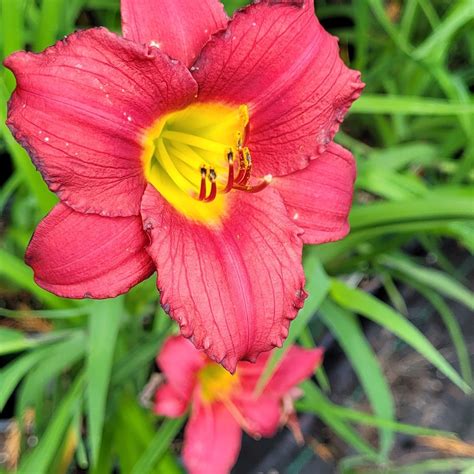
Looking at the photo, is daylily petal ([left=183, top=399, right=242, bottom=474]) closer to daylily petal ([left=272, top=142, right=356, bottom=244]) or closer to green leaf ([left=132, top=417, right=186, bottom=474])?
green leaf ([left=132, top=417, right=186, bottom=474])

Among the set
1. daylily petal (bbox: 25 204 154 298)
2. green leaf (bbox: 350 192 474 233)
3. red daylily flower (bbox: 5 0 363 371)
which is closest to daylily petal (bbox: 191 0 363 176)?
red daylily flower (bbox: 5 0 363 371)

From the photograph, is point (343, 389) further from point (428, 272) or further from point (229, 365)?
point (229, 365)

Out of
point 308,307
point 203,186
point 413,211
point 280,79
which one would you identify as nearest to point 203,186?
point 203,186

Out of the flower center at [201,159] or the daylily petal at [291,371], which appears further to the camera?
the daylily petal at [291,371]

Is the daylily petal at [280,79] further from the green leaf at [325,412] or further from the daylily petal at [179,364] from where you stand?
the green leaf at [325,412]

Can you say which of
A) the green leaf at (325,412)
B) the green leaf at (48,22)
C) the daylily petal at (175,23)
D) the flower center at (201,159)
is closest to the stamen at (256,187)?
the flower center at (201,159)

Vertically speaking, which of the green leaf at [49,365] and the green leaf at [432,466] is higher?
the green leaf at [49,365]

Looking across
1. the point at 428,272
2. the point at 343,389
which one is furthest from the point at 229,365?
the point at 343,389
